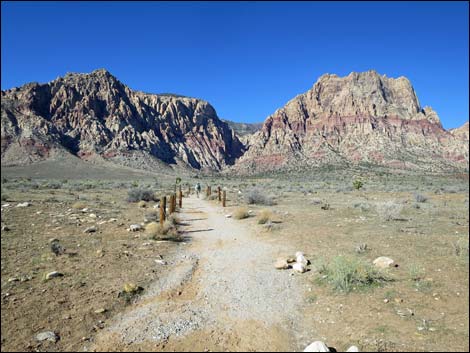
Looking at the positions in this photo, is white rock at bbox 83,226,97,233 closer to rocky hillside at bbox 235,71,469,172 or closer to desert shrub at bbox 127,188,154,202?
desert shrub at bbox 127,188,154,202

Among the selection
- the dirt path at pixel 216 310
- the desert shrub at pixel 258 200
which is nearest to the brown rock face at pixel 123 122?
the desert shrub at pixel 258 200

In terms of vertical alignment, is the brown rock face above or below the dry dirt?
above

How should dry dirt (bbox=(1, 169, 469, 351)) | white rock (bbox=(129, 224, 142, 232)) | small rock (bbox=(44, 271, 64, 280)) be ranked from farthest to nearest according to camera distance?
white rock (bbox=(129, 224, 142, 232)) < small rock (bbox=(44, 271, 64, 280)) < dry dirt (bbox=(1, 169, 469, 351))

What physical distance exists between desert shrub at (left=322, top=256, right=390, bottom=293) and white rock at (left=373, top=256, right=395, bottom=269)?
79 centimetres

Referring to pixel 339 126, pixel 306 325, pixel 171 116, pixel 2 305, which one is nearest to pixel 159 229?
pixel 2 305

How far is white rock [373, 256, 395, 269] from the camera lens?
28.4 feet

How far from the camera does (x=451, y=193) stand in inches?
1250

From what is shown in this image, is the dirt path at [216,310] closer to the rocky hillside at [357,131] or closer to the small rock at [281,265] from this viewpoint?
the small rock at [281,265]

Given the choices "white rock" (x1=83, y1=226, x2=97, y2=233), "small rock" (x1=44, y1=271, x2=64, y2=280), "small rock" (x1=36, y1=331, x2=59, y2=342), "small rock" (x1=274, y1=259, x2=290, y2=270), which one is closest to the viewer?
"small rock" (x1=36, y1=331, x2=59, y2=342)

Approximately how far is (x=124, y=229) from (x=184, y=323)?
8.48 m

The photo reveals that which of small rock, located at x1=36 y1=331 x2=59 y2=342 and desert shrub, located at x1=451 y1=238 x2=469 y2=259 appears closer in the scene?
small rock, located at x1=36 y1=331 x2=59 y2=342

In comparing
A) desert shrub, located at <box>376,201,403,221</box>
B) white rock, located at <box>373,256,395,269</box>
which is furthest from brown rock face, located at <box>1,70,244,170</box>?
white rock, located at <box>373,256,395,269</box>

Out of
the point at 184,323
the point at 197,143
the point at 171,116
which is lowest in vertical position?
the point at 184,323

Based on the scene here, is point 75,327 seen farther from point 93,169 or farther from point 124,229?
A: point 93,169
